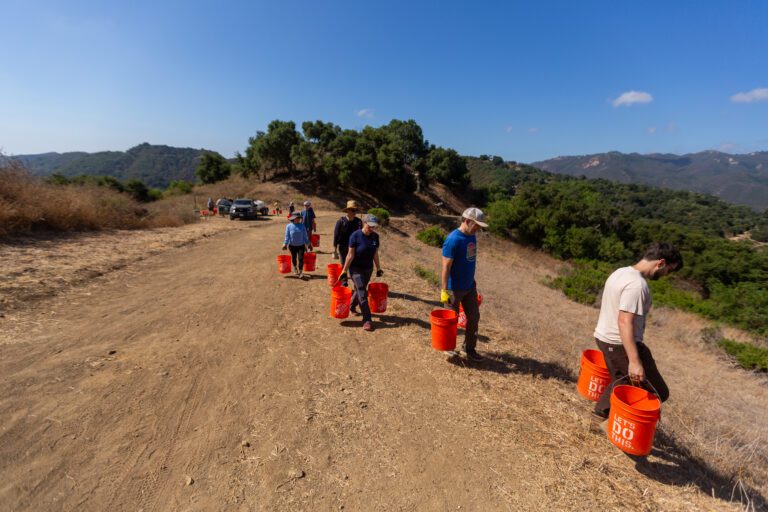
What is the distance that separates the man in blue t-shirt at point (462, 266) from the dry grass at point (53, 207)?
12038 mm

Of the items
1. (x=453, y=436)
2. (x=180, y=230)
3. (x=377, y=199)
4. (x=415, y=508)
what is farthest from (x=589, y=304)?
(x=377, y=199)

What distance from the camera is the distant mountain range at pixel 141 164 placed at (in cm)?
11562

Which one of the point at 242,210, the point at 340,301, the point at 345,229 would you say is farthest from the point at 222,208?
the point at 340,301

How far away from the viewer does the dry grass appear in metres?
10.1

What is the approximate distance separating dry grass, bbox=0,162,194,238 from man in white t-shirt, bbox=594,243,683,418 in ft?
44.9

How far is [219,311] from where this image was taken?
6562 mm

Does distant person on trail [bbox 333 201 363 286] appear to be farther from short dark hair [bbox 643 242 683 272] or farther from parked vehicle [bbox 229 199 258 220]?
parked vehicle [bbox 229 199 258 220]

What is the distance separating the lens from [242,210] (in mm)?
23641

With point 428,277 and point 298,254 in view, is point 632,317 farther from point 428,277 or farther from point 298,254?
point 428,277

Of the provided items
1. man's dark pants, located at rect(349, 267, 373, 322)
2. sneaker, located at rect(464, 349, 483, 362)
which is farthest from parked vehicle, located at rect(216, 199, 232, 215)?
sneaker, located at rect(464, 349, 483, 362)

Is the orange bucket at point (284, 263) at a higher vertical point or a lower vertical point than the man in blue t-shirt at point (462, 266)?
lower

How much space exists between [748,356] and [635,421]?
10.9 m

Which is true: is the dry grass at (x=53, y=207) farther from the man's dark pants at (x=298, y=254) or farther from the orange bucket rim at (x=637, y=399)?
the orange bucket rim at (x=637, y=399)

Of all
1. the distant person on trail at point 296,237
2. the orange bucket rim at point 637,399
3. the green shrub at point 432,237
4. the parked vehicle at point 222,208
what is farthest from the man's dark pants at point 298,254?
the parked vehicle at point 222,208
